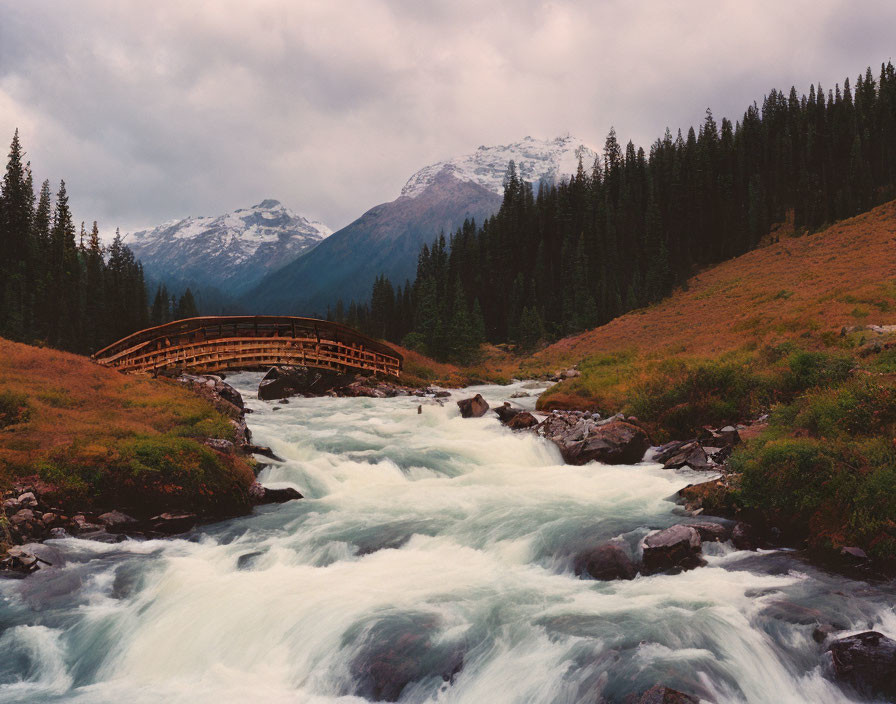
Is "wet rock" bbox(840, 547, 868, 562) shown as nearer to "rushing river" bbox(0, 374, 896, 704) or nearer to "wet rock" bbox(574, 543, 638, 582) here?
"rushing river" bbox(0, 374, 896, 704)

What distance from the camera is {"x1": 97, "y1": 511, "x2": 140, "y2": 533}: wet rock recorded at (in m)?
10.3

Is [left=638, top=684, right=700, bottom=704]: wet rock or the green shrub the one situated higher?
the green shrub

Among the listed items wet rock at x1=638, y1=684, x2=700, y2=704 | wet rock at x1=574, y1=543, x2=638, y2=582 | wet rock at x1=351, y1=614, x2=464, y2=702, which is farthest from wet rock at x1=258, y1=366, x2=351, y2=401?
wet rock at x1=638, y1=684, x2=700, y2=704

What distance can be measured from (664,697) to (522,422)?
1441 centimetres

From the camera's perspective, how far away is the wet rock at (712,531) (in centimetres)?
899

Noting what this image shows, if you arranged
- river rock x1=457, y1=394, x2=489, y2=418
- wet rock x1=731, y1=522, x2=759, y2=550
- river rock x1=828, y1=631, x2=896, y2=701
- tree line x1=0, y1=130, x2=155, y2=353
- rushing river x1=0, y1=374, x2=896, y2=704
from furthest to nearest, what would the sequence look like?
tree line x1=0, y1=130, x2=155, y2=353 < river rock x1=457, y1=394, x2=489, y2=418 < wet rock x1=731, y1=522, x2=759, y2=550 < rushing river x1=0, y1=374, x2=896, y2=704 < river rock x1=828, y1=631, x2=896, y2=701

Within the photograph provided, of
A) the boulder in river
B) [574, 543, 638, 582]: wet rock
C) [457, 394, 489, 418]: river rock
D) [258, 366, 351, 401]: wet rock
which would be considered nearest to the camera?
[574, 543, 638, 582]: wet rock

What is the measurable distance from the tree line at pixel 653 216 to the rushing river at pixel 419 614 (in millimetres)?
60991

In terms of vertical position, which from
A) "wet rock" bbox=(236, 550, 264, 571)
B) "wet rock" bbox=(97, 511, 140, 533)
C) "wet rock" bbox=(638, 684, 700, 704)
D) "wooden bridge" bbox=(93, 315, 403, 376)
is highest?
"wooden bridge" bbox=(93, 315, 403, 376)

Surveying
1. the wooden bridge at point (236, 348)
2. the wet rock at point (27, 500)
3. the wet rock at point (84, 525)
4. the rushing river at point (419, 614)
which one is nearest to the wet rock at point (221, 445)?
the rushing river at point (419, 614)

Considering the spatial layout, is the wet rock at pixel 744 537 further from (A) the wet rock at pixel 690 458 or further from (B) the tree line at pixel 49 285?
(B) the tree line at pixel 49 285

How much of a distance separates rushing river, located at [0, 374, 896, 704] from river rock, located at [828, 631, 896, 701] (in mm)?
218

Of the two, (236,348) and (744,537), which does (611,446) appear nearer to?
(744,537)

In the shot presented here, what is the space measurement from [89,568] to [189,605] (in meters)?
2.15
